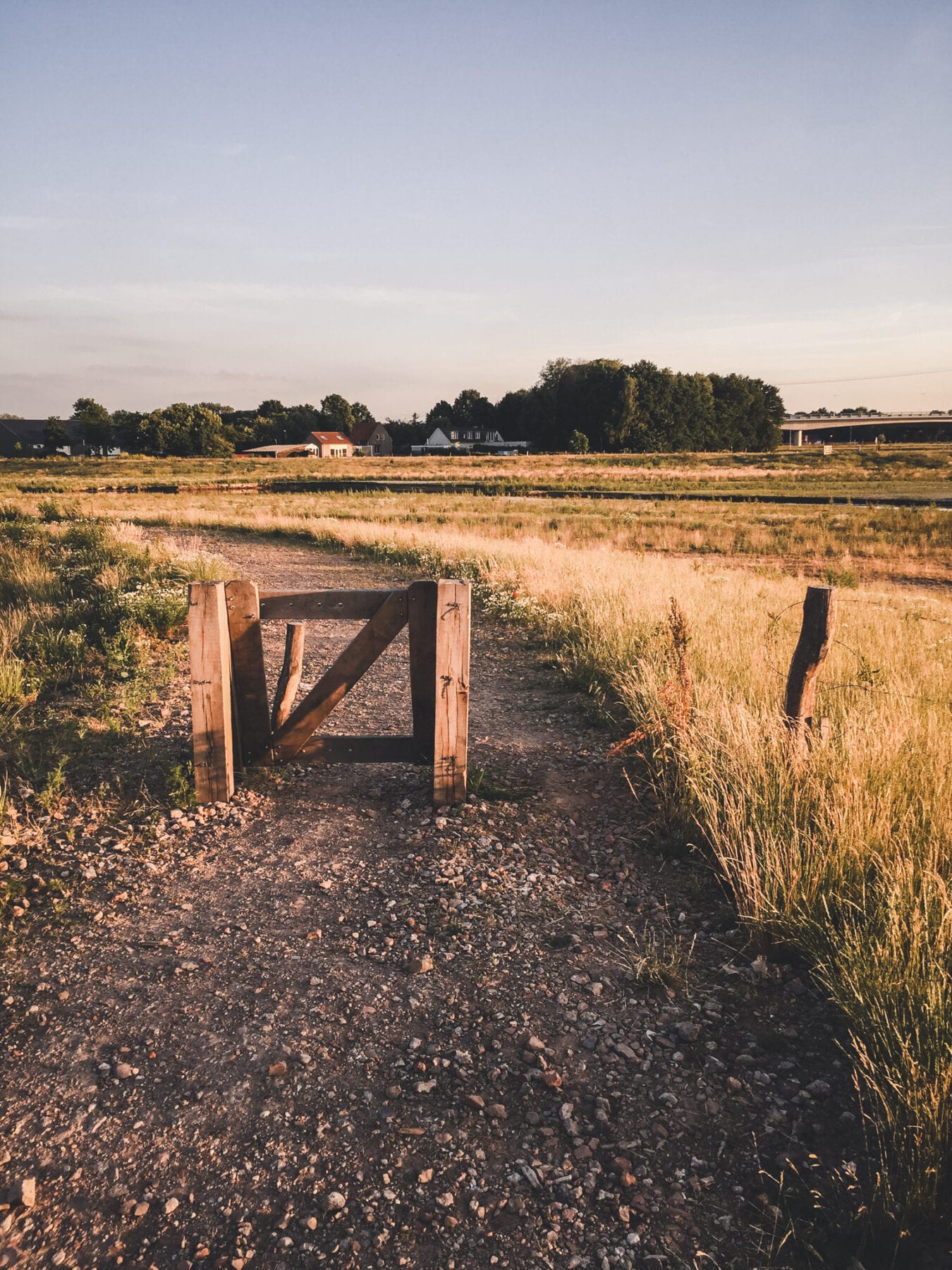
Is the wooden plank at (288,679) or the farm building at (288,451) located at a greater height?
the farm building at (288,451)

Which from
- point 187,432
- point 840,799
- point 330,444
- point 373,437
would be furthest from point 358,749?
point 373,437

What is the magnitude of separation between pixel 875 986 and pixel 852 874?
2.96 ft

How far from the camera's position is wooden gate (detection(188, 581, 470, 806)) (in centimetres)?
474

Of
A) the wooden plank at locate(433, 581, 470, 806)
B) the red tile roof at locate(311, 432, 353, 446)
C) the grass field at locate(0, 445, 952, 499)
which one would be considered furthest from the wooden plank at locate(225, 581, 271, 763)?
the red tile roof at locate(311, 432, 353, 446)

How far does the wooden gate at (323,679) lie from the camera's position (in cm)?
474

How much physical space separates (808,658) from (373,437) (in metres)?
126

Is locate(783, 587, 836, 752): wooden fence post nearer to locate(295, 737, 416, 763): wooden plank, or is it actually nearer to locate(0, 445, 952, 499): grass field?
locate(295, 737, 416, 763): wooden plank

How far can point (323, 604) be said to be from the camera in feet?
16.2

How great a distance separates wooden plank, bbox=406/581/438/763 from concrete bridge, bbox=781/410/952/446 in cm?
15581

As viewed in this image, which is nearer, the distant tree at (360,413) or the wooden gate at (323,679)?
the wooden gate at (323,679)

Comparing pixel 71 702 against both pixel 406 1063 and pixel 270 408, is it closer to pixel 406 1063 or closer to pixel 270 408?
pixel 406 1063

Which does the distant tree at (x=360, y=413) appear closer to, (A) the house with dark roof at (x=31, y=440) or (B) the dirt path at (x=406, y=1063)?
(A) the house with dark roof at (x=31, y=440)

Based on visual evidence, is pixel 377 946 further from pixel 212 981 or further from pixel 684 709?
pixel 684 709

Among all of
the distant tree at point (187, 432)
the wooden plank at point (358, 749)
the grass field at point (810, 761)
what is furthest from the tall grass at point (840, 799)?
the distant tree at point (187, 432)
